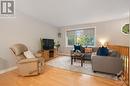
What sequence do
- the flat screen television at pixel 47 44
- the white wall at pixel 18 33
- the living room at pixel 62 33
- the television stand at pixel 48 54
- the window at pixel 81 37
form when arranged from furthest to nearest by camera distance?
1. the window at pixel 81 37
2. the flat screen television at pixel 47 44
3. the television stand at pixel 48 54
4. the white wall at pixel 18 33
5. the living room at pixel 62 33

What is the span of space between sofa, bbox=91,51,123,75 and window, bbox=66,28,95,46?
127 inches

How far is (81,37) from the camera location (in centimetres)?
721

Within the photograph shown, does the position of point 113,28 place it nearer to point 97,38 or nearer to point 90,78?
point 97,38

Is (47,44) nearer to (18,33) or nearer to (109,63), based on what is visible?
(18,33)

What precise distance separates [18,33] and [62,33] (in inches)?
148

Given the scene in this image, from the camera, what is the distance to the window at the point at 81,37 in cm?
682

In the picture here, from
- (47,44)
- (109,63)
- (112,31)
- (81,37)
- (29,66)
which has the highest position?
(112,31)

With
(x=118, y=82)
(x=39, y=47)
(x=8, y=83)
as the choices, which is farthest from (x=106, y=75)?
(x=39, y=47)

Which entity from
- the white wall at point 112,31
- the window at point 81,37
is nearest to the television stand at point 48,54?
the window at point 81,37

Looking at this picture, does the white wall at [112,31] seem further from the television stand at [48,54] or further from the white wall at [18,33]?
the white wall at [18,33]

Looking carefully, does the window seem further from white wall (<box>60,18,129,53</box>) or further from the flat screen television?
the flat screen television

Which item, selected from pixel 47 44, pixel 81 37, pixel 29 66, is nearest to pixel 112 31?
pixel 81 37

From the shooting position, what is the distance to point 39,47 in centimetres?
588

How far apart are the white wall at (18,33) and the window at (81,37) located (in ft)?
6.63
